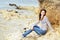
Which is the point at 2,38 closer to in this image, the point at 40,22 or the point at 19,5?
the point at 40,22

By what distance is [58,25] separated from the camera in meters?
3.57

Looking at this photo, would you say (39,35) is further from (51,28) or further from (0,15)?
(0,15)

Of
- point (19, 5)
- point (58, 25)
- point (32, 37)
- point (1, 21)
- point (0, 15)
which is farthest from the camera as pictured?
point (19, 5)

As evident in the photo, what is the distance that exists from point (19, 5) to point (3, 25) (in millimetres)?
1347

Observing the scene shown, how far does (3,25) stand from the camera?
3.74 metres

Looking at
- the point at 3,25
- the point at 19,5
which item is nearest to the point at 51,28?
the point at 3,25

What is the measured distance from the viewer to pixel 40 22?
131 inches

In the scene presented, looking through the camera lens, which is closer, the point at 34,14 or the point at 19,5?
A: the point at 34,14

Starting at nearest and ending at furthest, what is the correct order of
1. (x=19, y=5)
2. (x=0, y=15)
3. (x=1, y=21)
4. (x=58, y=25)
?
1. (x=58, y=25)
2. (x=1, y=21)
3. (x=0, y=15)
4. (x=19, y=5)

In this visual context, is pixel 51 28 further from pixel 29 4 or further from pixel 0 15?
pixel 29 4

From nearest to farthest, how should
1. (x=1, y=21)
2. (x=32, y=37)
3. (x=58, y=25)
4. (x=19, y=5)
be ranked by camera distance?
(x=32, y=37)
(x=58, y=25)
(x=1, y=21)
(x=19, y=5)

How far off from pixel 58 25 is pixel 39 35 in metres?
0.46

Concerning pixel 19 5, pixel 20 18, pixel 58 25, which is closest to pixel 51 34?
pixel 58 25

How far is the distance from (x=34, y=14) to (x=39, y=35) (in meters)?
1.12
